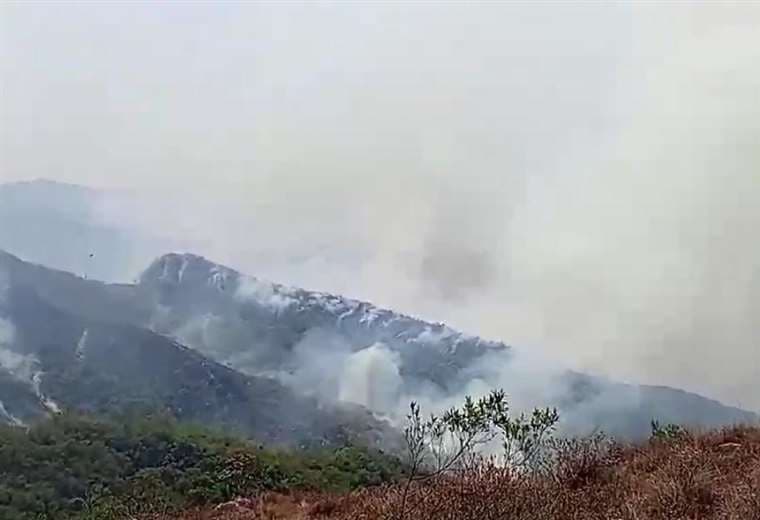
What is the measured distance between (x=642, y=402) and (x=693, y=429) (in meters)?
198

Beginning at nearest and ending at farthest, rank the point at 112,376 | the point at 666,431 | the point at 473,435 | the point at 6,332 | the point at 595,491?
1. the point at 595,491
2. the point at 473,435
3. the point at 666,431
4. the point at 112,376
5. the point at 6,332

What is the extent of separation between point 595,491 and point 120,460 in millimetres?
50232

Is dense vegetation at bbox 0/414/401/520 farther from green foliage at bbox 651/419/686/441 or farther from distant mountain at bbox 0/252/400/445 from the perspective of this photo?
distant mountain at bbox 0/252/400/445

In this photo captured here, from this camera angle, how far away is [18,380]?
106 metres

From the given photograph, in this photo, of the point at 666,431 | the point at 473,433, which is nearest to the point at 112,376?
the point at 666,431

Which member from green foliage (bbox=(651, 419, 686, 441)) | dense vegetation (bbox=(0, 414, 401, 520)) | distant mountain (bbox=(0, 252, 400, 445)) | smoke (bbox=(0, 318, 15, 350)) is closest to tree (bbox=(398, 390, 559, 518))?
green foliage (bbox=(651, 419, 686, 441))

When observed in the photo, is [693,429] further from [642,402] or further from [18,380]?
[642,402]

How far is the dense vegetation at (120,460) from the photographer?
3509cm

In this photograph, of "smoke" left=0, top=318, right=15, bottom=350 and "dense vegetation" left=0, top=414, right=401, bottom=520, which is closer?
"dense vegetation" left=0, top=414, right=401, bottom=520

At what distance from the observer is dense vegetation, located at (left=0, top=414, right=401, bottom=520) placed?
115 feet

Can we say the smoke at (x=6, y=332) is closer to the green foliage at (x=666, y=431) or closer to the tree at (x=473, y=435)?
the green foliage at (x=666, y=431)

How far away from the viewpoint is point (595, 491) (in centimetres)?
582

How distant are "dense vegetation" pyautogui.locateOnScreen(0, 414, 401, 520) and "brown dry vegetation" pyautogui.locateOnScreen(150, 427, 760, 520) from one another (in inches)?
784

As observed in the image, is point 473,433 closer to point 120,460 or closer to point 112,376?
point 120,460
